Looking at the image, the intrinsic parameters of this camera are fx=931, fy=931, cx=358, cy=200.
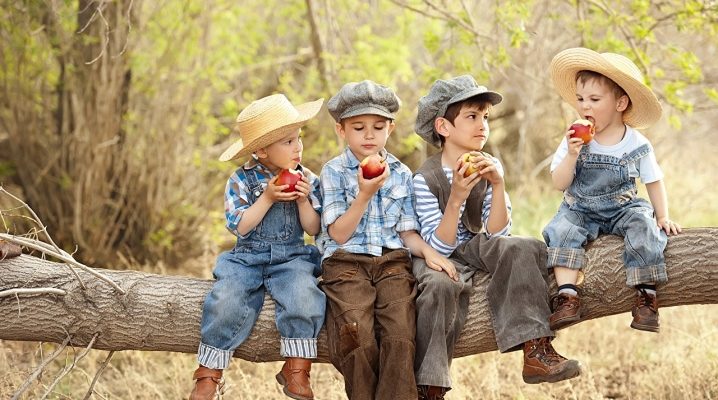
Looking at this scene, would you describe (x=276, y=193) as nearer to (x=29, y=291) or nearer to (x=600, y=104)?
(x=29, y=291)

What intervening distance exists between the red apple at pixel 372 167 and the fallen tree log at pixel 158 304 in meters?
0.67

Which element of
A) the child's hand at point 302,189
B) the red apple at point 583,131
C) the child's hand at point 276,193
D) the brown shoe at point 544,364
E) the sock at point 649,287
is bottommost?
the brown shoe at point 544,364

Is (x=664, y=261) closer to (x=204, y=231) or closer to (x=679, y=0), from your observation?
(x=679, y=0)

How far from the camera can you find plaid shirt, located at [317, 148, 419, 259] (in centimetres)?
404

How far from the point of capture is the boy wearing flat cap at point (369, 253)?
3760 millimetres

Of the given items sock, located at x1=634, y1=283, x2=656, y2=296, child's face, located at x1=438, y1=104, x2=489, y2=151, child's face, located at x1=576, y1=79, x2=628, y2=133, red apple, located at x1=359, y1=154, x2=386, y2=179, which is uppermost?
child's face, located at x1=576, y1=79, x2=628, y2=133

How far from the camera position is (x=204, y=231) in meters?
8.12

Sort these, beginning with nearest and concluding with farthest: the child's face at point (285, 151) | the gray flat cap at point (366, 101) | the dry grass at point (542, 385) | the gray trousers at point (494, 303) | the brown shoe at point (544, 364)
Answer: the brown shoe at point (544, 364)
the gray trousers at point (494, 303)
the gray flat cap at point (366, 101)
the child's face at point (285, 151)
the dry grass at point (542, 385)

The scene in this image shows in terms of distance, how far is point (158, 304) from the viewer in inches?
162

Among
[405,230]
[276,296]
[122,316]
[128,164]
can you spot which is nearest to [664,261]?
[405,230]

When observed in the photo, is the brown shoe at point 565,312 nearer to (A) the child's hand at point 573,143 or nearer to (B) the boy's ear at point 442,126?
(A) the child's hand at point 573,143

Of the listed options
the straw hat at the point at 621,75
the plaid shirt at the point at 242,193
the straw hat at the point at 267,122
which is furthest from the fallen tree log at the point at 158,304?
the straw hat at the point at 267,122

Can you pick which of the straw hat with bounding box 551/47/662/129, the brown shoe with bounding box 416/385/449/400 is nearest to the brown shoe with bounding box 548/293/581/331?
the brown shoe with bounding box 416/385/449/400

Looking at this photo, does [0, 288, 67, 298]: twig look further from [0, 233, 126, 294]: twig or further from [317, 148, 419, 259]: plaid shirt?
[317, 148, 419, 259]: plaid shirt
